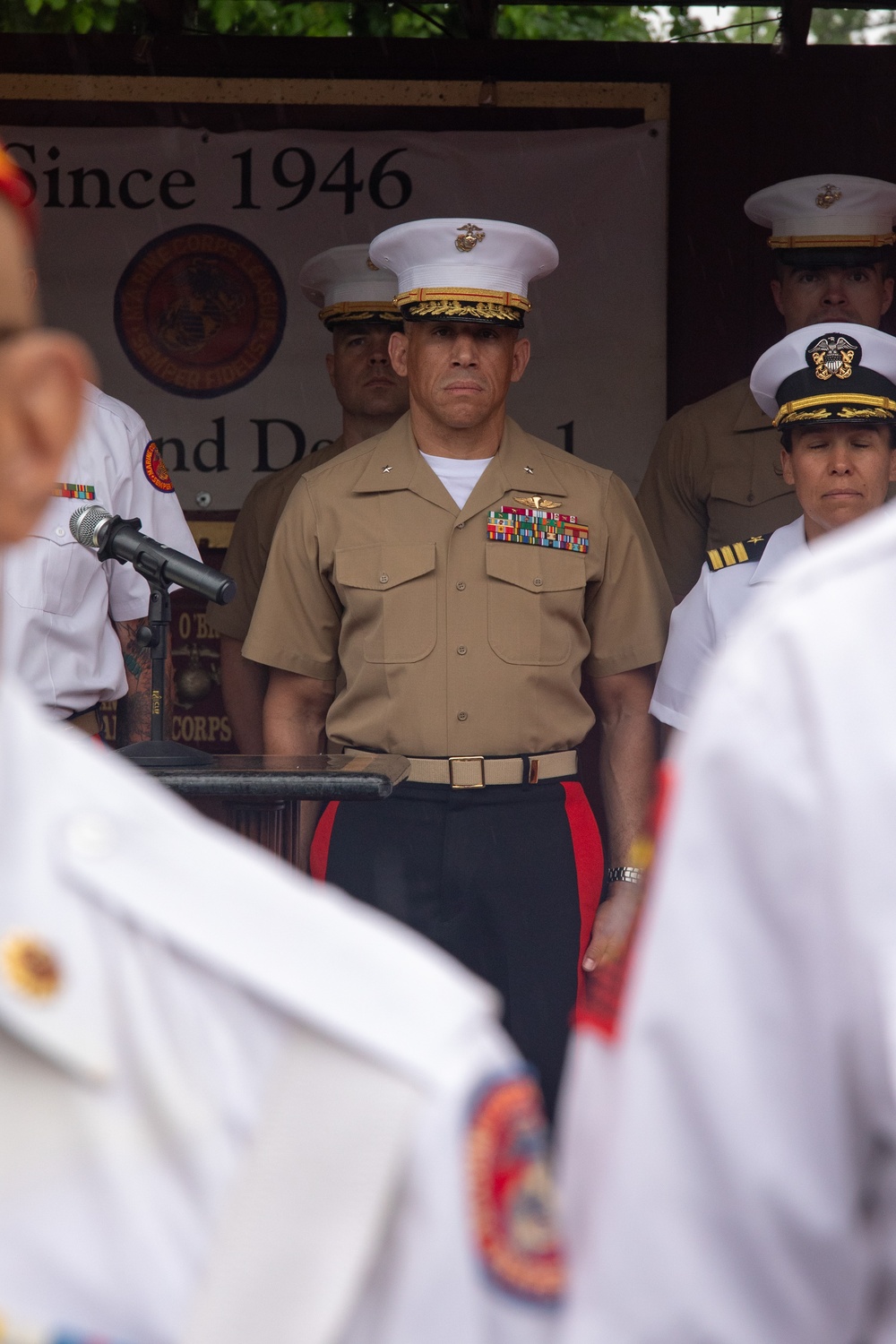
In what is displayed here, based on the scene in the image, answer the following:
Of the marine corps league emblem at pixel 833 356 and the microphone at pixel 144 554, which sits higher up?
the marine corps league emblem at pixel 833 356

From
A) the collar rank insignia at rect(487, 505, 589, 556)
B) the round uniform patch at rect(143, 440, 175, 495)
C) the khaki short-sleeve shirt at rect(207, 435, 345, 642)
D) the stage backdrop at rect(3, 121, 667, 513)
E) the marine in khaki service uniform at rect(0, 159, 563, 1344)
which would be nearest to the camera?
the marine in khaki service uniform at rect(0, 159, 563, 1344)

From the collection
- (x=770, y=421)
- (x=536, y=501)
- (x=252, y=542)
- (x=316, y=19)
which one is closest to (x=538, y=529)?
(x=536, y=501)

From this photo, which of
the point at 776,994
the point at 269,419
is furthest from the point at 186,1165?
the point at 269,419

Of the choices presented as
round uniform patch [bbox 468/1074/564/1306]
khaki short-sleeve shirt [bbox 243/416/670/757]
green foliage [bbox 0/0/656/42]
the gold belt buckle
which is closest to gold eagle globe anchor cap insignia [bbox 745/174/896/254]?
khaki short-sleeve shirt [bbox 243/416/670/757]

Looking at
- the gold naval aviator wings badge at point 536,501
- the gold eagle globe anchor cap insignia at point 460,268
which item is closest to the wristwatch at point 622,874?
the gold naval aviator wings badge at point 536,501

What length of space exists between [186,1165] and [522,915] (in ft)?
7.86

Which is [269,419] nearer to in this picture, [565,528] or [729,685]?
[565,528]

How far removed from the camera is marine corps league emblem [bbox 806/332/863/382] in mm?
3018

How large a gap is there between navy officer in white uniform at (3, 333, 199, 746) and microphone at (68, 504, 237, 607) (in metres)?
0.26

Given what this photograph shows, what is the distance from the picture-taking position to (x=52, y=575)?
3.05 m

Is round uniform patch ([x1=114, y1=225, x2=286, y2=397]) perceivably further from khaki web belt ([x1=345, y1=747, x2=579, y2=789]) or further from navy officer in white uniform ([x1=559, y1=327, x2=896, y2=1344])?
navy officer in white uniform ([x1=559, y1=327, x2=896, y2=1344])

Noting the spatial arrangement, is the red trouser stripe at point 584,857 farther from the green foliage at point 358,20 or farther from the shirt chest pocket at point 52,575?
the green foliage at point 358,20

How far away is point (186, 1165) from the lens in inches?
25.6

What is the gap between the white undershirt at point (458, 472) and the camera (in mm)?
3246
